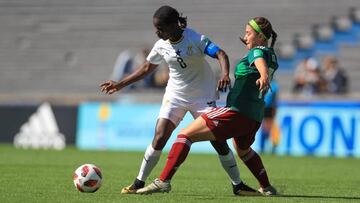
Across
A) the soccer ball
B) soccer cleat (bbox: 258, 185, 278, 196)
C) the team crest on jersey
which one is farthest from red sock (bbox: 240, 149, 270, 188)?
the soccer ball

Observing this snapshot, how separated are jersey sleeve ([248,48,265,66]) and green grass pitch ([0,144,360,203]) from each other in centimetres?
146

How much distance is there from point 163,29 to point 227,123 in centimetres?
126

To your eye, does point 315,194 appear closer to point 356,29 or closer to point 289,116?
point 289,116

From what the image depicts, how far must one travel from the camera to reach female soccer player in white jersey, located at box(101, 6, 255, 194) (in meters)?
10.2

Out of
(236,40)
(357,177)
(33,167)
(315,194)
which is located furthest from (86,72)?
(315,194)

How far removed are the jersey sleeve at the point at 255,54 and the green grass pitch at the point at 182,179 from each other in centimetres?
146

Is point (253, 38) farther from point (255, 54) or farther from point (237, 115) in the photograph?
point (237, 115)

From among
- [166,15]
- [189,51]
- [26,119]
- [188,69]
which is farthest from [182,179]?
[26,119]

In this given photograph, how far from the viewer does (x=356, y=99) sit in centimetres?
2139

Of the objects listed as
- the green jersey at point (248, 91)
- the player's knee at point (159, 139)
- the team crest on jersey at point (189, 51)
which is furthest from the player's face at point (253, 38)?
the player's knee at point (159, 139)

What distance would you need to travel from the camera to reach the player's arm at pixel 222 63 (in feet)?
30.5

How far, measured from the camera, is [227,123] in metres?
9.64

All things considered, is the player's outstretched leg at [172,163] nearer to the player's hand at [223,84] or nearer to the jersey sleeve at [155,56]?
the player's hand at [223,84]

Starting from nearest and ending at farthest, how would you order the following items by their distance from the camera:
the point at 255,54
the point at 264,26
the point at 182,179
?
1. the point at 255,54
2. the point at 264,26
3. the point at 182,179
